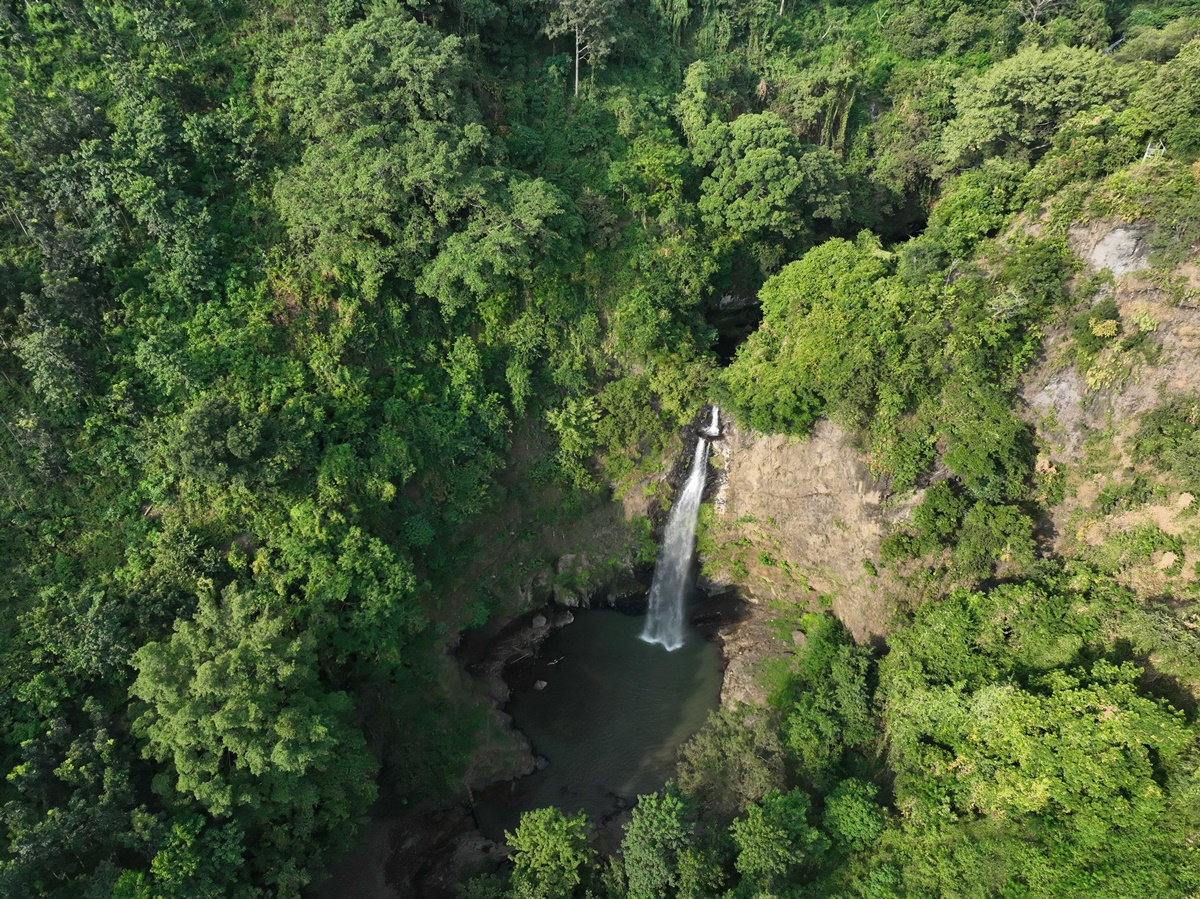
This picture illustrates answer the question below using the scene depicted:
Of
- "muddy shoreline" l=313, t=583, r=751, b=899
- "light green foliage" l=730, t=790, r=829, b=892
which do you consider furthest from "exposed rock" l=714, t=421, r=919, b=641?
"light green foliage" l=730, t=790, r=829, b=892

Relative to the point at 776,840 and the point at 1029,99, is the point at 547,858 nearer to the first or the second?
the point at 776,840

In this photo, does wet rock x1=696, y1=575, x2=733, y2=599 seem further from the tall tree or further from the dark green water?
the tall tree

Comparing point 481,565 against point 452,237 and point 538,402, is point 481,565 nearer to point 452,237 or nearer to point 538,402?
point 538,402

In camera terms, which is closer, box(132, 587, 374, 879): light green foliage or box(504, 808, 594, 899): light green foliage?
box(132, 587, 374, 879): light green foliage

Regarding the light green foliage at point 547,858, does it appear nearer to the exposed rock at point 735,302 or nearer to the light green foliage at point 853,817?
the light green foliage at point 853,817

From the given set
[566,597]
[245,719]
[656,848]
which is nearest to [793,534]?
[566,597]

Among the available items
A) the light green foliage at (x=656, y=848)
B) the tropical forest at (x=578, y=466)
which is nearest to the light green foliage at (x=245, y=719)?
the tropical forest at (x=578, y=466)
